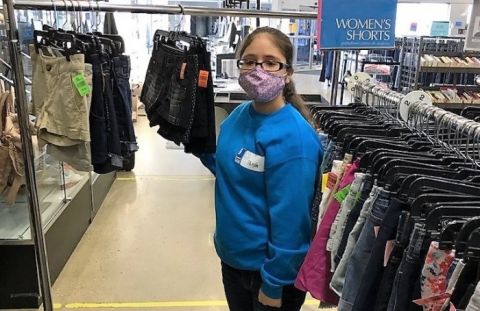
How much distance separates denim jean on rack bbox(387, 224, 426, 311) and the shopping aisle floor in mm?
2005

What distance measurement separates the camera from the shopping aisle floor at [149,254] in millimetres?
3121

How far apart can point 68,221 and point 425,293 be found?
2.96 m

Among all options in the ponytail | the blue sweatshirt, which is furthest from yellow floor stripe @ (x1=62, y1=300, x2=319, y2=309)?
the ponytail

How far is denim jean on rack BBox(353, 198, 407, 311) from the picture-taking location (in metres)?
1.27

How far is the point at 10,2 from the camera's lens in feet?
5.96

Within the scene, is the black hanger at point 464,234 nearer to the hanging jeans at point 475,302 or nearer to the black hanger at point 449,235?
the black hanger at point 449,235

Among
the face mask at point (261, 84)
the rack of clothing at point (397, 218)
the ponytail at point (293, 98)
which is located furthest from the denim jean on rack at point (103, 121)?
the rack of clothing at point (397, 218)

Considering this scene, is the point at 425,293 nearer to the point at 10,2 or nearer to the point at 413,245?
the point at 413,245

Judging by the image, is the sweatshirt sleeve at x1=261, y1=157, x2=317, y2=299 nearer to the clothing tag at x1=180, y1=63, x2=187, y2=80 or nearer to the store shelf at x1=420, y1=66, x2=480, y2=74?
the clothing tag at x1=180, y1=63, x2=187, y2=80

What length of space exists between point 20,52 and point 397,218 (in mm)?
1631

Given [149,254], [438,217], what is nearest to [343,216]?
[438,217]

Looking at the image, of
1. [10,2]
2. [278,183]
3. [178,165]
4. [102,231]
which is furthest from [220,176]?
[178,165]

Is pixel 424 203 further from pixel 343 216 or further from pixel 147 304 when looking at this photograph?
pixel 147 304

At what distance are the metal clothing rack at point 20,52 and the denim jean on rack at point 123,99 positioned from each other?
0.25m
